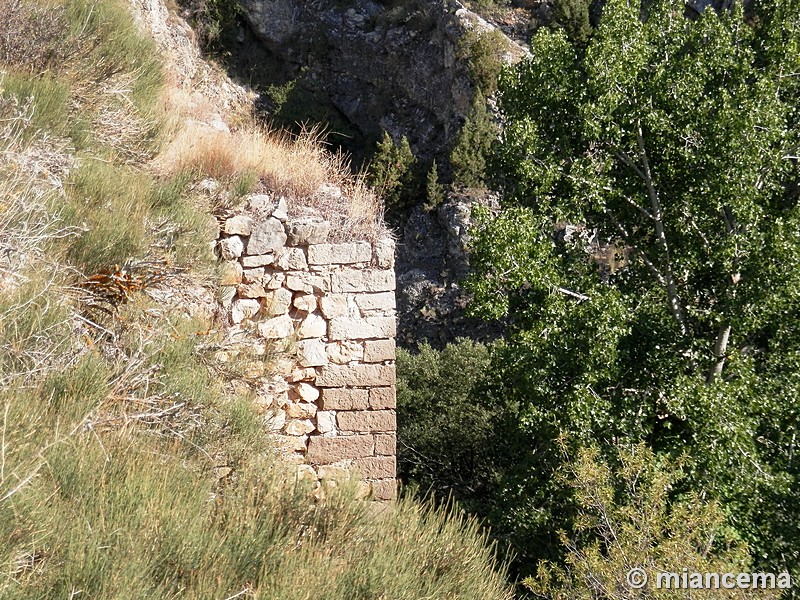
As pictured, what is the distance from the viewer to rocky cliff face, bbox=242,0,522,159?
17.1 metres

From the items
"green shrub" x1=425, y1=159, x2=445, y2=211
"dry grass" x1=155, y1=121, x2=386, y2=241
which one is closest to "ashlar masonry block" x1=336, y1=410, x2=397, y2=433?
"dry grass" x1=155, y1=121, x2=386, y2=241

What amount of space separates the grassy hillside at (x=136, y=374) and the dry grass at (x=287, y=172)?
0.02m

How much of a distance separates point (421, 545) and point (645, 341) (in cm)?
388

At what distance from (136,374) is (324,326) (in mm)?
1948

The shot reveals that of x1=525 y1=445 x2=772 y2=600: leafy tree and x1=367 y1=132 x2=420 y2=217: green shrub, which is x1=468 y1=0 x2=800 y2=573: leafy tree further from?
x1=367 y1=132 x2=420 y2=217: green shrub

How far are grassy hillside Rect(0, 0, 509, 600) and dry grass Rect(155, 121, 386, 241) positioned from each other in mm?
21

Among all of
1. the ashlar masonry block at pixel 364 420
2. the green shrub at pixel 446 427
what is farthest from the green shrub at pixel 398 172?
the ashlar masonry block at pixel 364 420

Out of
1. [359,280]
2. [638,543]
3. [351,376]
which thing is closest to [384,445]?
[351,376]

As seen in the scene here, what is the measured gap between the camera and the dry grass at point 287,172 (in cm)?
538

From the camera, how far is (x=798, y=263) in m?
5.48

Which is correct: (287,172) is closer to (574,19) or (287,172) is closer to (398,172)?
(398,172)

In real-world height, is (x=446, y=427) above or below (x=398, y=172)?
below

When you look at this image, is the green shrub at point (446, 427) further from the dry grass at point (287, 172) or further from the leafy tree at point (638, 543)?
the dry grass at point (287, 172)

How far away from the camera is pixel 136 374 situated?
3.40 meters
